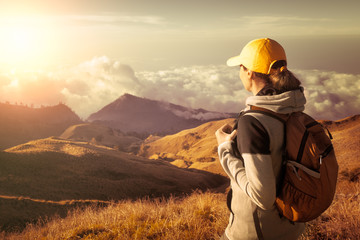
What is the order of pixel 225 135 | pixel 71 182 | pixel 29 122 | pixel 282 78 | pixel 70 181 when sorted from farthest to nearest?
pixel 29 122 < pixel 70 181 < pixel 71 182 < pixel 225 135 < pixel 282 78

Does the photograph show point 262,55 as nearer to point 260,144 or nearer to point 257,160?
point 260,144

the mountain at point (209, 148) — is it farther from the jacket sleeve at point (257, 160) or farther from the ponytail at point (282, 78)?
the ponytail at point (282, 78)

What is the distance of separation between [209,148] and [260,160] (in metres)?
36.6

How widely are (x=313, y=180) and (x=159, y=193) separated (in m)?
18.4

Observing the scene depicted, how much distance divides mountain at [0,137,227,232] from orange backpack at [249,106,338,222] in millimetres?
13994

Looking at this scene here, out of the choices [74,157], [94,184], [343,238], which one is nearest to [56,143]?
[74,157]

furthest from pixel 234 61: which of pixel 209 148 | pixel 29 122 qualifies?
pixel 29 122

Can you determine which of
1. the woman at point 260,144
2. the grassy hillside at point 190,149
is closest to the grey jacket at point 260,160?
the woman at point 260,144

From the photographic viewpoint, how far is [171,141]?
53438 millimetres

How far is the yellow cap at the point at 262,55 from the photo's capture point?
190 cm

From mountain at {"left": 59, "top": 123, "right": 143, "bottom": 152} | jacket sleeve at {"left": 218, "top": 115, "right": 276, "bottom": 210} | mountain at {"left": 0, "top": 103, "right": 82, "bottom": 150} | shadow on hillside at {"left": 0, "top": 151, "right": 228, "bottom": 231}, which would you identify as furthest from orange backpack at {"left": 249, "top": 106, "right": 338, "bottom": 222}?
mountain at {"left": 0, "top": 103, "right": 82, "bottom": 150}

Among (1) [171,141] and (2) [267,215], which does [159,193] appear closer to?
(2) [267,215]

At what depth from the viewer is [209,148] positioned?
37875 mm

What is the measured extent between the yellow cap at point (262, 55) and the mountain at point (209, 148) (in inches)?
18.9
